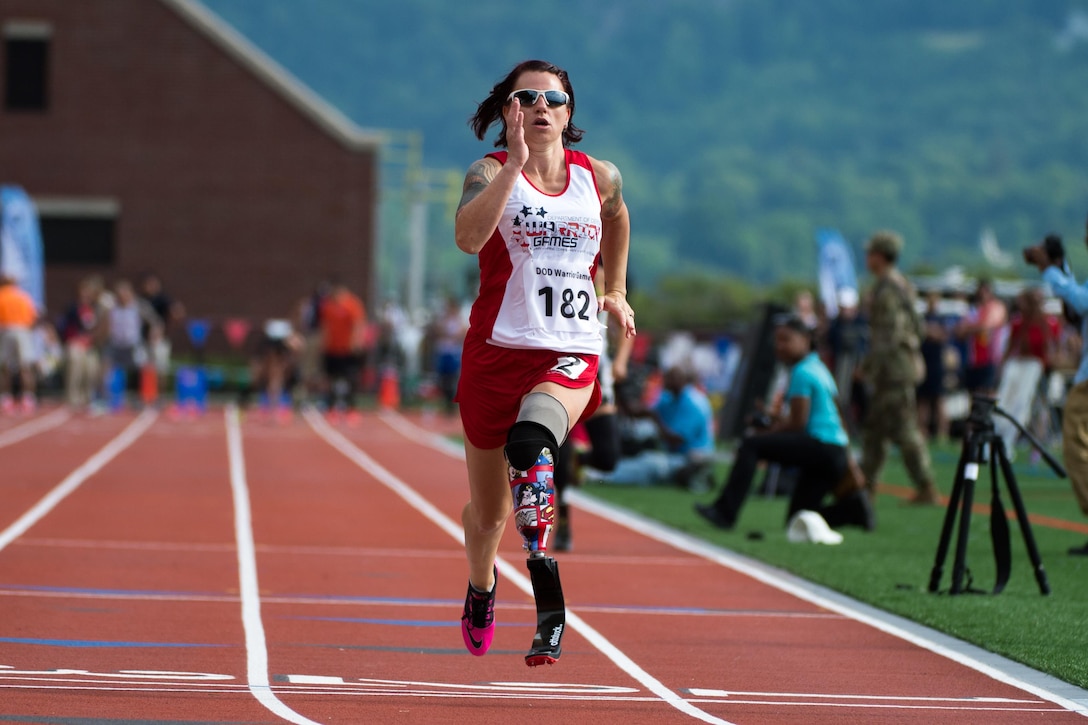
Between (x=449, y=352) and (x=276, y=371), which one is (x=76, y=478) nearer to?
(x=276, y=371)

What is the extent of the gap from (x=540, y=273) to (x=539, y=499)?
73cm

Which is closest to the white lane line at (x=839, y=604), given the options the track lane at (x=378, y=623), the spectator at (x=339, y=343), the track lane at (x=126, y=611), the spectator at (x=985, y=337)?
the track lane at (x=378, y=623)

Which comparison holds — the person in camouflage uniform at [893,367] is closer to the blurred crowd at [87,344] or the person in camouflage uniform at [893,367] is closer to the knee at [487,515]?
the knee at [487,515]

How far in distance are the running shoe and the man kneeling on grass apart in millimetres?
6119

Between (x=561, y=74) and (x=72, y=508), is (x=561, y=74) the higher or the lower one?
the higher one

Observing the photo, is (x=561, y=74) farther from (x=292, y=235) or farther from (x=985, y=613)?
(x=292, y=235)

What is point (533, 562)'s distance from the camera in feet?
19.5

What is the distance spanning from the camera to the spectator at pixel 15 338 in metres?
26.8

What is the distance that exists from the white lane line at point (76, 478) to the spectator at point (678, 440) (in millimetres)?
4744

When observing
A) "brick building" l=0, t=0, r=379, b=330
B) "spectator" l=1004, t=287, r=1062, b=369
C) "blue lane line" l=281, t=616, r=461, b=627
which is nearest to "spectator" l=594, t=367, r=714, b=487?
"spectator" l=1004, t=287, r=1062, b=369

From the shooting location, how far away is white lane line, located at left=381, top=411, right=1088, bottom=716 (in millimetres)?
6840

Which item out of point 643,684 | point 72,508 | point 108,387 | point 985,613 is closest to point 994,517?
point 985,613

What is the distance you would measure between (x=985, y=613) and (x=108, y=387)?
21.9 meters

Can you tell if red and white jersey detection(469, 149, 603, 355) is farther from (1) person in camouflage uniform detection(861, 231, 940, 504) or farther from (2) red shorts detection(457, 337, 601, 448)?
(1) person in camouflage uniform detection(861, 231, 940, 504)
